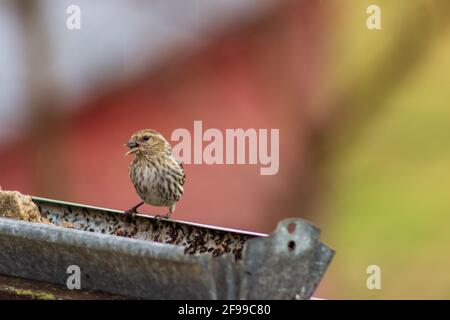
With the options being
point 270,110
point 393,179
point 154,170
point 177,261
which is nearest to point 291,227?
point 177,261

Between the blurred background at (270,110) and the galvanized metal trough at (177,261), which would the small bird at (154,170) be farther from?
the galvanized metal trough at (177,261)

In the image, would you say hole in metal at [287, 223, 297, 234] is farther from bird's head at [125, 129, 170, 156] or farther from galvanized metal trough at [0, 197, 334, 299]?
bird's head at [125, 129, 170, 156]

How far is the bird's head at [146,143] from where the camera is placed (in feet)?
23.1

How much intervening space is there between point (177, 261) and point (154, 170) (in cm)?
260

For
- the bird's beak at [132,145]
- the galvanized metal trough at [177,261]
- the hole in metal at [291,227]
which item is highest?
the bird's beak at [132,145]

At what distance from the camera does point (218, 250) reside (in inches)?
216

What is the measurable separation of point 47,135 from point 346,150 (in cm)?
197

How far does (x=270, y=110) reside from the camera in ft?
26.8

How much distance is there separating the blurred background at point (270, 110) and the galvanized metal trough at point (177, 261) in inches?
89.4

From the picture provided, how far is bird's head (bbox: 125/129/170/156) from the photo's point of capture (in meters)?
7.04

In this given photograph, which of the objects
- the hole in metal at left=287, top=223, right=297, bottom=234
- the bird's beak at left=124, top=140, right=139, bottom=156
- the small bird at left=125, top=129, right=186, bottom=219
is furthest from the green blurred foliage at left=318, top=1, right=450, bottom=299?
the hole in metal at left=287, top=223, right=297, bottom=234

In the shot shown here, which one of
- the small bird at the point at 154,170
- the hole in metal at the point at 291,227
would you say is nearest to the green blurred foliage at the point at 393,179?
the small bird at the point at 154,170

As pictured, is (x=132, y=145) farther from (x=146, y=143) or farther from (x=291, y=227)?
(x=291, y=227)
